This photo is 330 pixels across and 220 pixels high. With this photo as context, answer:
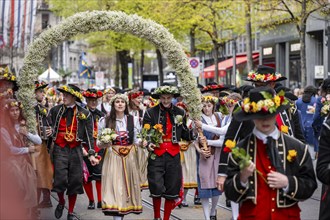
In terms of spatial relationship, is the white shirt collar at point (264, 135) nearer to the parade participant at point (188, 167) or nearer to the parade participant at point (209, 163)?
the parade participant at point (209, 163)

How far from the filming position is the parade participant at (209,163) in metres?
10.2

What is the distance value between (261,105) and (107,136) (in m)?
4.51

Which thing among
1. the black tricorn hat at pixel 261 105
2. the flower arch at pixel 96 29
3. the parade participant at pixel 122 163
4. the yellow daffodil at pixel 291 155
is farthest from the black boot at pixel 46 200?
the yellow daffodil at pixel 291 155

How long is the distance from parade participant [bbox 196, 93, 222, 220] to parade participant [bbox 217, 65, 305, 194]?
1603 millimetres

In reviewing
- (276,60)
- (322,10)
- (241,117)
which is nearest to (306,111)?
(322,10)

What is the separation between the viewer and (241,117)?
5789mm

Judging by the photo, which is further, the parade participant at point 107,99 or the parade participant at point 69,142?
the parade participant at point 107,99

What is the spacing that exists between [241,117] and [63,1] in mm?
33358

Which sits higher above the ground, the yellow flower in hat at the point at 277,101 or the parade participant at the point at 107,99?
the parade participant at the point at 107,99

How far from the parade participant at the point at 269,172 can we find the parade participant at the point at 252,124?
90 centimetres

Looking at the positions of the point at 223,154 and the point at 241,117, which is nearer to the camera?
the point at 241,117

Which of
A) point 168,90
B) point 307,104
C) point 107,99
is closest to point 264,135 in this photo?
point 168,90

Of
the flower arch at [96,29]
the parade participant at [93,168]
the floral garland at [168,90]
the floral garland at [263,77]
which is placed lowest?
the parade participant at [93,168]

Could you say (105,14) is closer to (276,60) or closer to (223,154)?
(223,154)
